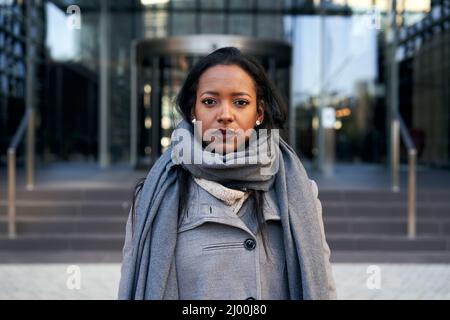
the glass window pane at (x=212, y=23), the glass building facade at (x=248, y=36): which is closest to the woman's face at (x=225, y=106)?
the glass building facade at (x=248, y=36)

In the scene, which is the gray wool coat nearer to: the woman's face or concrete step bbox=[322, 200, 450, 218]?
the woman's face

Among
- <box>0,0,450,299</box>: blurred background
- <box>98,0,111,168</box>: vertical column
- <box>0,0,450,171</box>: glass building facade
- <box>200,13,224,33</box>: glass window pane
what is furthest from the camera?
<box>200,13,224,33</box>: glass window pane

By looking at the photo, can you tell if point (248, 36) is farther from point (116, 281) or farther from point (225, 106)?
point (225, 106)

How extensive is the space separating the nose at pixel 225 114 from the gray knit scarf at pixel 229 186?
0.30ft

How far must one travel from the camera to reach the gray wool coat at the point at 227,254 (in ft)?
5.21

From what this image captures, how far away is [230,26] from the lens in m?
14.1

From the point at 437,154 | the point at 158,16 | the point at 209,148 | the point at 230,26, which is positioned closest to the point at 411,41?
the point at 437,154

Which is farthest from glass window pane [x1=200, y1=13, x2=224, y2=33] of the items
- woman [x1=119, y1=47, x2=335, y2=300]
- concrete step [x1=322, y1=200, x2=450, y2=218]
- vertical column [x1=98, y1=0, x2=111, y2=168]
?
woman [x1=119, y1=47, x2=335, y2=300]

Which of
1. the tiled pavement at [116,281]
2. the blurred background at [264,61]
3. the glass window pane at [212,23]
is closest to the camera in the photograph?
the tiled pavement at [116,281]

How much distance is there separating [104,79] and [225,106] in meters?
12.8

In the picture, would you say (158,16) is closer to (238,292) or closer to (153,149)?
(153,149)

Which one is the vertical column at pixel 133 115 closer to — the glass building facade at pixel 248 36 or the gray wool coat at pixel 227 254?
the glass building facade at pixel 248 36

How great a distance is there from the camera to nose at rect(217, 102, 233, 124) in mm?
1589
